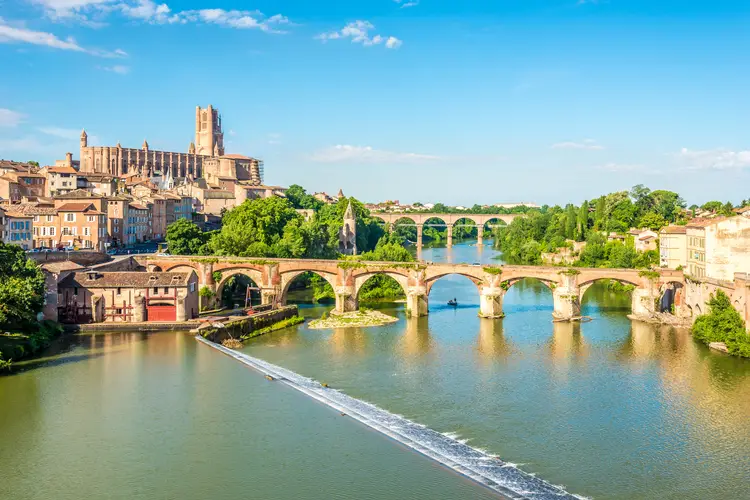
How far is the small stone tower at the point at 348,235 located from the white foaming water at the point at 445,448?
4355 cm

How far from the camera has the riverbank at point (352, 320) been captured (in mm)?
40062

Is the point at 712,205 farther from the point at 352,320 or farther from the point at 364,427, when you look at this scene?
the point at 364,427

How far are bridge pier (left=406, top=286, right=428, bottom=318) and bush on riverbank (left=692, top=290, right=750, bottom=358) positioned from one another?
14.3 metres

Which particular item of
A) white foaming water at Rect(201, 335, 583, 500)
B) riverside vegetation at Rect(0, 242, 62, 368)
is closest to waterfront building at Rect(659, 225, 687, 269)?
white foaming water at Rect(201, 335, 583, 500)

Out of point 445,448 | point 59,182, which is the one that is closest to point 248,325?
point 445,448

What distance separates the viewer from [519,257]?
260 feet

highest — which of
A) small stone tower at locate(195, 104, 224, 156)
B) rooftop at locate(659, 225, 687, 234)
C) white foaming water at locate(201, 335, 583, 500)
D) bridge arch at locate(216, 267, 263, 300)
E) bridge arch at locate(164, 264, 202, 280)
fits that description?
small stone tower at locate(195, 104, 224, 156)

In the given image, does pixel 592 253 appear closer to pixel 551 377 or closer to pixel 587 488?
pixel 551 377

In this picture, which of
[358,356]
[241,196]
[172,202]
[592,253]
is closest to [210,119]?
[241,196]

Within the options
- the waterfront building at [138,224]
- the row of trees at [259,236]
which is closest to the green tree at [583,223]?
the row of trees at [259,236]

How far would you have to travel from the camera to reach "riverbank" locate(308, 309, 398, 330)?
40062 millimetres

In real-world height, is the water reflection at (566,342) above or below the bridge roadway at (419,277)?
below

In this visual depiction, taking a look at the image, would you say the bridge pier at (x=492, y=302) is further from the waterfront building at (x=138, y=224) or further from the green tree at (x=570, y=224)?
the green tree at (x=570, y=224)

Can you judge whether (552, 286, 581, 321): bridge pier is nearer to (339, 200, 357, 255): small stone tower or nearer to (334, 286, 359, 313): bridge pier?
(334, 286, 359, 313): bridge pier
